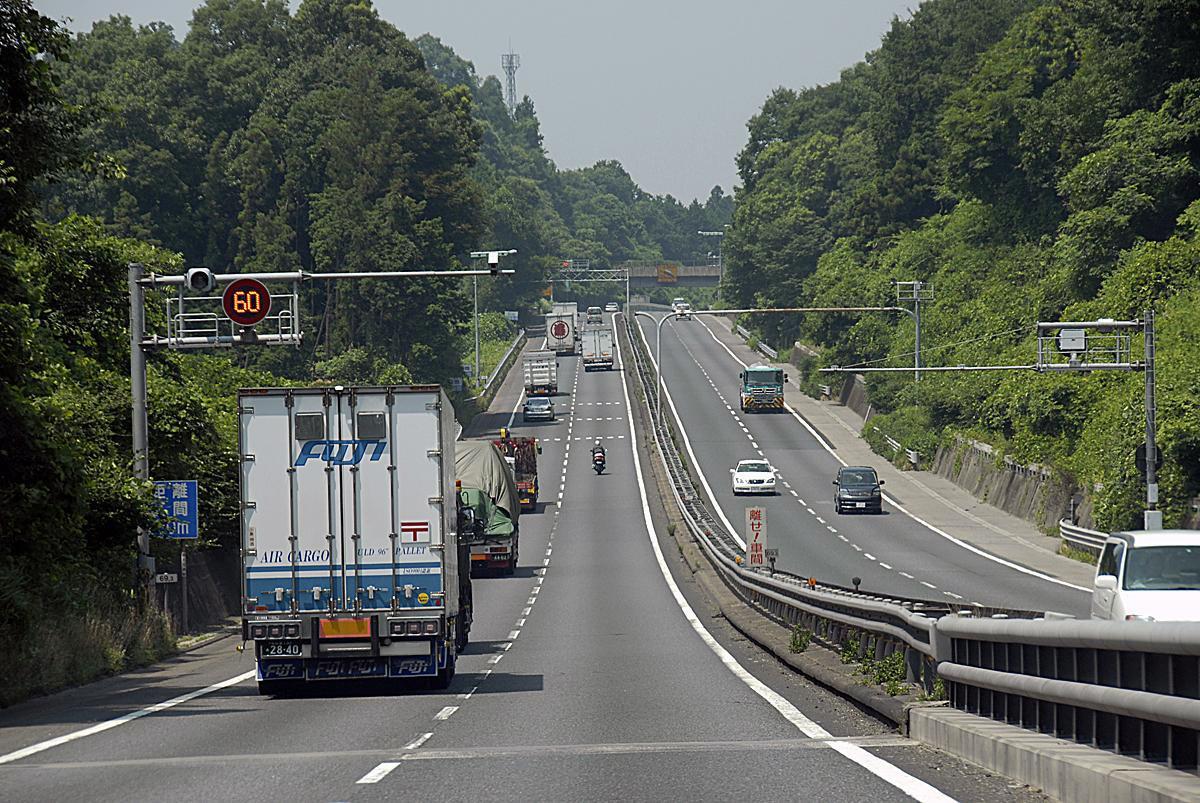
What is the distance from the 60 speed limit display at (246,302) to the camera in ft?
89.7


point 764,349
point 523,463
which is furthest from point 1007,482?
point 764,349

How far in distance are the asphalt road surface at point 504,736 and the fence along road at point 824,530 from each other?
12.6 m

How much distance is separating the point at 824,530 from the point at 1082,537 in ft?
40.8

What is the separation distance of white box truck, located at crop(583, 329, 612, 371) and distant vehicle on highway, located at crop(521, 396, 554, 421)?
90.6 ft

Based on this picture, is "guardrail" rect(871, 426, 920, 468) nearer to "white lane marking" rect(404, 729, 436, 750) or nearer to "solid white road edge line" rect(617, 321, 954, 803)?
"solid white road edge line" rect(617, 321, 954, 803)

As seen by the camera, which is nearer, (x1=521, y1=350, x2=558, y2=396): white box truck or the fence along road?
the fence along road

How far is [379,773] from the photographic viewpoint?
12.0 m

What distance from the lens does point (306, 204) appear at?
10338 cm

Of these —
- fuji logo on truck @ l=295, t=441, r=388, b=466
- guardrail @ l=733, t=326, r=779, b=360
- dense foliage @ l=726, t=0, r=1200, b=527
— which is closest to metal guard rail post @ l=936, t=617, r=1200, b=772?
fuji logo on truck @ l=295, t=441, r=388, b=466

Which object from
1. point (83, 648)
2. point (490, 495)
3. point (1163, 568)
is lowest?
point (83, 648)

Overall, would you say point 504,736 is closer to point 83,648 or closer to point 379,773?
point 379,773

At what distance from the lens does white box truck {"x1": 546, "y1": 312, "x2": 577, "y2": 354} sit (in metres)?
144

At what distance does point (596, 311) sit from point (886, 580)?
139 meters

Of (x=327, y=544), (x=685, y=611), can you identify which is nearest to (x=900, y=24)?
(x=685, y=611)
